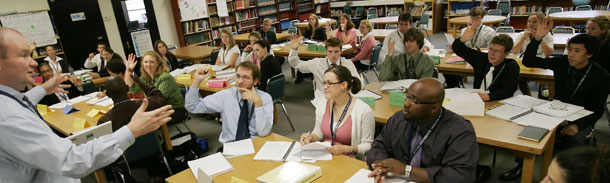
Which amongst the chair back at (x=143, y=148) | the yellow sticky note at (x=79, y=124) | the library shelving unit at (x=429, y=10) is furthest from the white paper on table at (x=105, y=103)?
the library shelving unit at (x=429, y=10)

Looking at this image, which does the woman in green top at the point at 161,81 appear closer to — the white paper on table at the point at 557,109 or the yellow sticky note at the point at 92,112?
the yellow sticky note at the point at 92,112

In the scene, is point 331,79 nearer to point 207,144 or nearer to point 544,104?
point 544,104

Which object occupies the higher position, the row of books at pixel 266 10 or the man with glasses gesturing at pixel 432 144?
the row of books at pixel 266 10

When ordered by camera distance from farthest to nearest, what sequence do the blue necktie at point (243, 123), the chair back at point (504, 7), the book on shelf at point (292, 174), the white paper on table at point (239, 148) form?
the chair back at point (504, 7) < the blue necktie at point (243, 123) < the white paper on table at point (239, 148) < the book on shelf at point (292, 174)

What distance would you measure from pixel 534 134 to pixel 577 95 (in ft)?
3.17

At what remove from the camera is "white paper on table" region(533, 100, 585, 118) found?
247cm

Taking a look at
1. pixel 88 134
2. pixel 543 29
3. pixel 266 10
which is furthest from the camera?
pixel 266 10

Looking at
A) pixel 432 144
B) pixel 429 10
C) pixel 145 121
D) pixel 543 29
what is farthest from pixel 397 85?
pixel 429 10

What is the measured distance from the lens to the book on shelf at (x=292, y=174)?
6.07ft

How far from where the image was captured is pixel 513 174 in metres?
2.98

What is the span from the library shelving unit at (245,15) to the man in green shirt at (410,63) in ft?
24.1

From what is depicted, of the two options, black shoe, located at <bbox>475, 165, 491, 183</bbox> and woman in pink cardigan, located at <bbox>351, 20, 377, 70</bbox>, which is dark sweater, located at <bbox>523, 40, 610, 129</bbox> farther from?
woman in pink cardigan, located at <bbox>351, 20, 377, 70</bbox>

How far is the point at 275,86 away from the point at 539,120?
2.63m

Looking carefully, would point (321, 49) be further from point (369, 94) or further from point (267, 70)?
point (369, 94)
